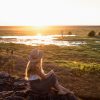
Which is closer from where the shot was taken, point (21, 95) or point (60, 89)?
point (60, 89)

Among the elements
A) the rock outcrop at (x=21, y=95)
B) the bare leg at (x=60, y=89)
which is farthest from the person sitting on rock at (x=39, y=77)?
the rock outcrop at (x=21, y=95)

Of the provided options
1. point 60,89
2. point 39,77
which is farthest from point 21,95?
point 60,89

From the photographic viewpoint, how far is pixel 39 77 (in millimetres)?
8688

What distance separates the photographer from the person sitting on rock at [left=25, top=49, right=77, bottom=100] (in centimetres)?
853

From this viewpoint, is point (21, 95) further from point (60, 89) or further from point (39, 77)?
point (60, 89)

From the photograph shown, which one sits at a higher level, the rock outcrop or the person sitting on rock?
the person sitting on rock

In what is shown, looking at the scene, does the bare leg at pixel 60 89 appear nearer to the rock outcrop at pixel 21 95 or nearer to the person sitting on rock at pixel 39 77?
the person sitting on rock at pixel 39 77

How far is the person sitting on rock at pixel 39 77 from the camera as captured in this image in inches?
336

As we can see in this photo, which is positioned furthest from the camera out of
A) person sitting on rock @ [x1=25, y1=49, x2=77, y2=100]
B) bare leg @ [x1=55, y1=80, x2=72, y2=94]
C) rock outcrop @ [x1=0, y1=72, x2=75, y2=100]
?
rock outcrop @ [x1=0, y1=72, x2=75, y2=100]

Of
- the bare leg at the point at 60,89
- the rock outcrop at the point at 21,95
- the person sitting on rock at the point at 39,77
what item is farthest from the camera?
the rock outcrop at the point at 21,95

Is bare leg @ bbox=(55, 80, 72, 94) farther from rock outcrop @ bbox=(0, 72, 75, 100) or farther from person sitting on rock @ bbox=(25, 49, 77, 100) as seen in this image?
rock outcrop @ bbox=(0, 72, 75, 100)

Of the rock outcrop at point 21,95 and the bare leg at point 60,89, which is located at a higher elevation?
the bare leg at point 60,89

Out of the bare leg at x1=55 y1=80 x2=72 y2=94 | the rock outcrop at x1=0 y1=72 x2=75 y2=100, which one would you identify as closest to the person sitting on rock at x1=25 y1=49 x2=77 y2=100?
the bare leg at x1=55 y1=80 x2=72 y2=94

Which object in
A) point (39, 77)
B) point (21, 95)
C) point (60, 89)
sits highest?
point (39, 77)
